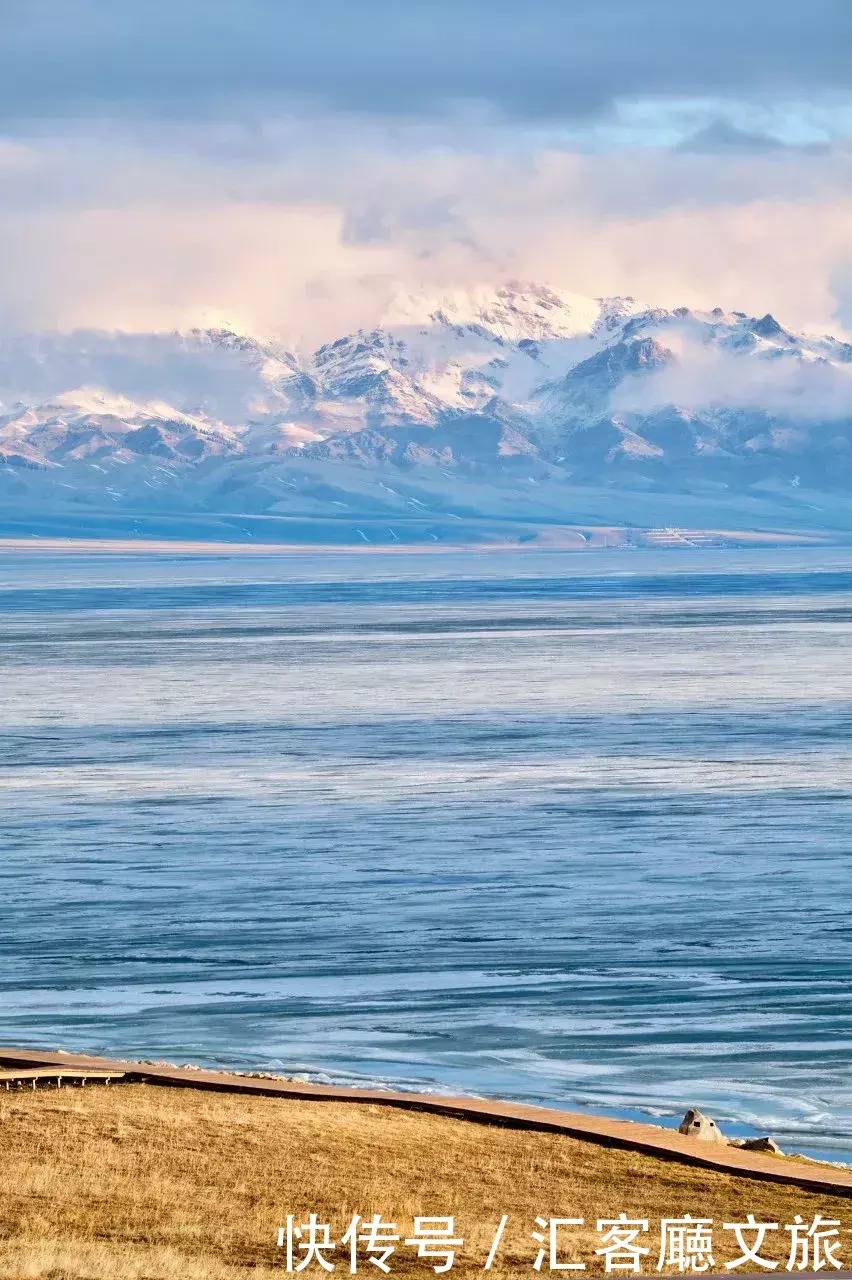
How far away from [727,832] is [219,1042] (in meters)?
20.1

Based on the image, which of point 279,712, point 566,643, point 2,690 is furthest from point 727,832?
point 566,643

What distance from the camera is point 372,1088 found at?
2683 cm

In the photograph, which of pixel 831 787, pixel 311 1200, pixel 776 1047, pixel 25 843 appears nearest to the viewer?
pixel 311 1200

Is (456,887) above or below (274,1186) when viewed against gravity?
above

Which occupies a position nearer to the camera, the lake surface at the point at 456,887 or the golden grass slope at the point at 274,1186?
the golden grass slope at the point at 274,1186

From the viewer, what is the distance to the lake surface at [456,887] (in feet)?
95.0

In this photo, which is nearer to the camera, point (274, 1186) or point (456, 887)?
point (274, 1186)

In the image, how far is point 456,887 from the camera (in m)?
41.0

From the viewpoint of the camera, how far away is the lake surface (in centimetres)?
2895

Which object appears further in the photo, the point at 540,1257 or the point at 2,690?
the point at 2,690

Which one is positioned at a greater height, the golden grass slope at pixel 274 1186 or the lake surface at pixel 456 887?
the lake surface at pixel 456 887

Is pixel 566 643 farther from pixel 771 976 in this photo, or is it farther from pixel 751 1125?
pixel 751 1125

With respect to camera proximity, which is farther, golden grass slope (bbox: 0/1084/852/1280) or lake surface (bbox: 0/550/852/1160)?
lake surface (bbox: 0/550/852/1160)

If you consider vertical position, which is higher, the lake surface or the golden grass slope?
the lake surface
